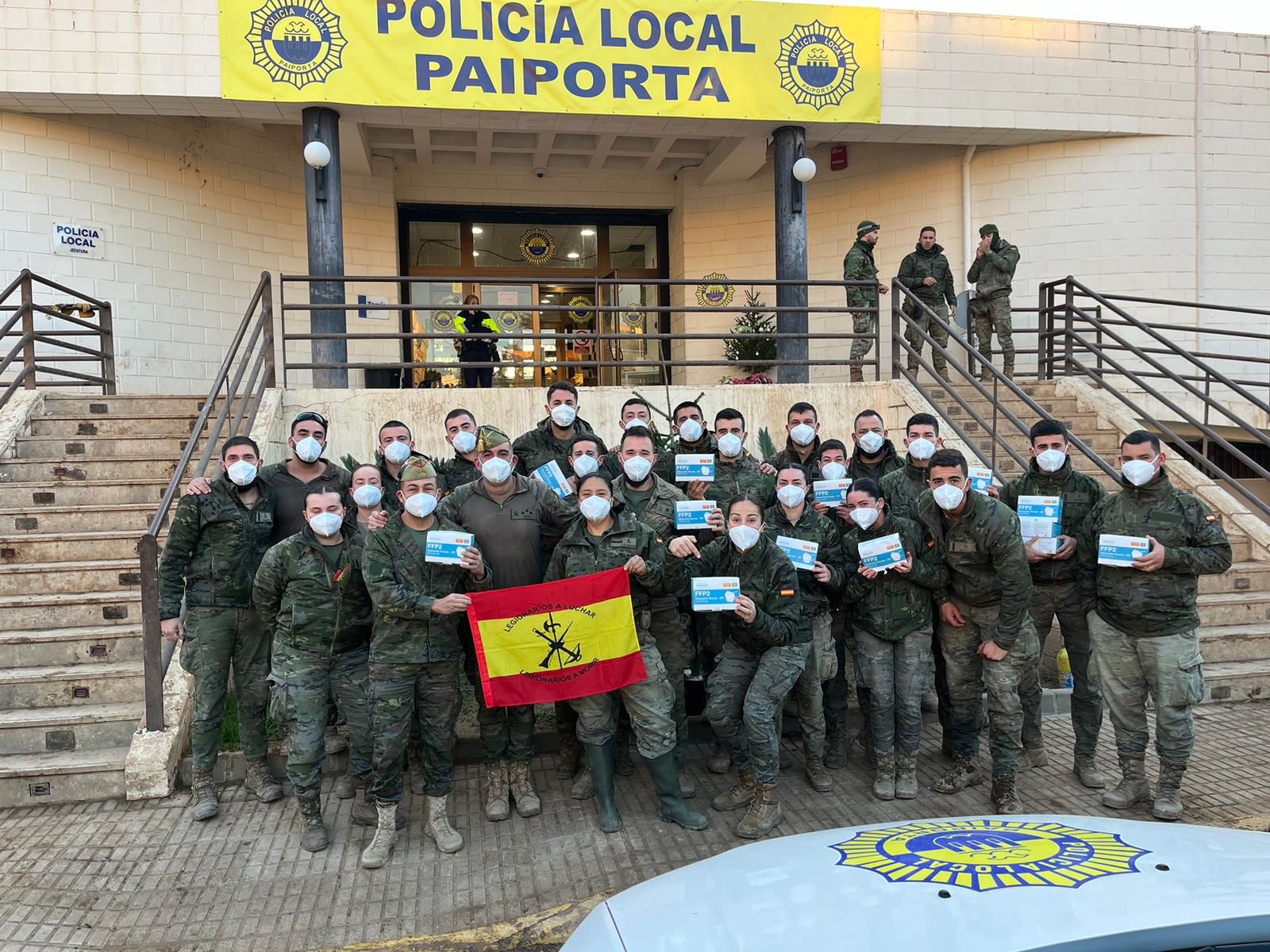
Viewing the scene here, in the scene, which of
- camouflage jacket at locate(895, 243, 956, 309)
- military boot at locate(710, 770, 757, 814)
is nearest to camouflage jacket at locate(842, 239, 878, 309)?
camouflage jacket at locate(895, 243, 956, 309)

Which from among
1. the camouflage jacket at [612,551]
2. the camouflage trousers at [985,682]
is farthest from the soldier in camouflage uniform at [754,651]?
the camouflage trousers at [985,682]

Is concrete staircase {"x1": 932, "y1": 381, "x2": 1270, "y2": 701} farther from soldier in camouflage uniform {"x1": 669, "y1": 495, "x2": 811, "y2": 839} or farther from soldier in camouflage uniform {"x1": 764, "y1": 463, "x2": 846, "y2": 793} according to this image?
soldier in camouflage uniform {"x1": 669, "y1": 495, "x2": 811, "y2": 839}

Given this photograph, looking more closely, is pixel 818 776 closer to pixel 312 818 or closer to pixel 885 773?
pixel 885 773

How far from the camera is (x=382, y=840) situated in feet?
13.5

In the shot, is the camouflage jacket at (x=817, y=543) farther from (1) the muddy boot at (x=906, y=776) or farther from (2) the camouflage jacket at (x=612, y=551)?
(1) the muddy boot at (x=906, y=776)

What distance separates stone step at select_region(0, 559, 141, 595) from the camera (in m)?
6.01

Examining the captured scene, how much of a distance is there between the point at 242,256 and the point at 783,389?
8380 mm

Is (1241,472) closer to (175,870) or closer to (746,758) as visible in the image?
(746,758)

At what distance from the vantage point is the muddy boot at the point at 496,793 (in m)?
4.50

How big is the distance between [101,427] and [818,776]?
23.7 feet

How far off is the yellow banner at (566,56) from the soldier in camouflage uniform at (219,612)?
6572 millimetres

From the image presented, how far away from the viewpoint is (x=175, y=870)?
4.01 metres

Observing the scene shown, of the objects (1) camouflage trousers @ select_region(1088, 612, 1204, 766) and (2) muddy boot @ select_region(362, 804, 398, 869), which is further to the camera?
(1) camouflage trousers @ select_region(1088, 612, 1204, 766)

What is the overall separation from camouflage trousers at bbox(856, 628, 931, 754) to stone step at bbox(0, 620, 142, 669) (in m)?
4.94
